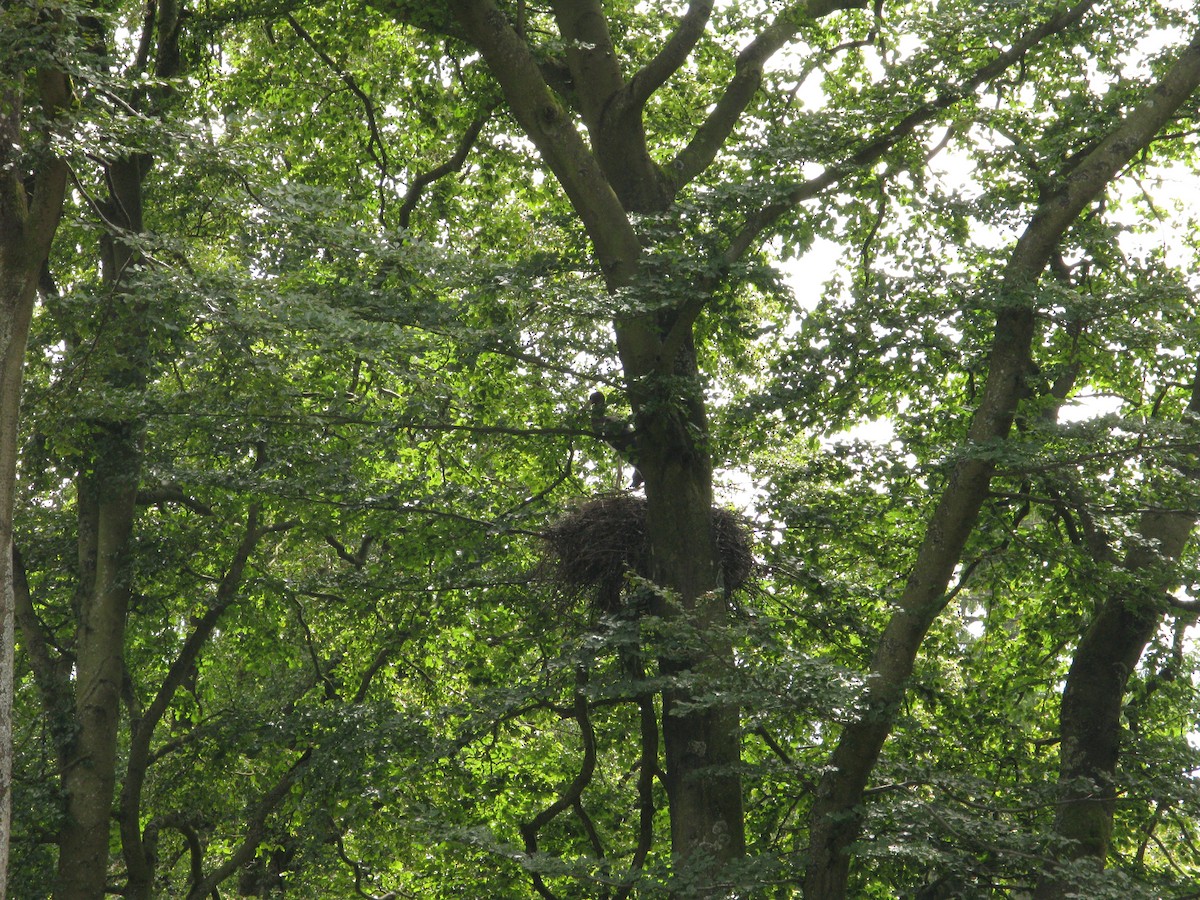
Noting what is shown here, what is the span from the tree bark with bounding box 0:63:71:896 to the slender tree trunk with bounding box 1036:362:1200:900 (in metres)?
5.73

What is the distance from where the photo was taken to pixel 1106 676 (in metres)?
8.80

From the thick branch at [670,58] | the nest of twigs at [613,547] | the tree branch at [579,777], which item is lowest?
the tree branch at [579,777]

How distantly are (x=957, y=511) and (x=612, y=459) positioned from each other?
5078mm

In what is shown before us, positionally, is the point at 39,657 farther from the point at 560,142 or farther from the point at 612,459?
the point at 560,142

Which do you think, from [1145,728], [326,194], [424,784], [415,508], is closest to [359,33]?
[326,194]

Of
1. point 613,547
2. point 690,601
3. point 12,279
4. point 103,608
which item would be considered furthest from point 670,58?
point 103,608

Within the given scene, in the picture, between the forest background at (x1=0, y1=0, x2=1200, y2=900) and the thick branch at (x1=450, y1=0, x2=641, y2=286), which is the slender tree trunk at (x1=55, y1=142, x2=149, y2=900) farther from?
the thick branch at (x1=450, y1=0, x2=641, y2=286)

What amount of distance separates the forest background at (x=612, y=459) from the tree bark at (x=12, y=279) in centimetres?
3

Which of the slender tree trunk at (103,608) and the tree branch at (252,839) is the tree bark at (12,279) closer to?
the slender tree trunk at (103,608)

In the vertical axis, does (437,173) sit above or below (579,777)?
above

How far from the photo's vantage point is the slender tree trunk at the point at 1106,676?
25.8ft

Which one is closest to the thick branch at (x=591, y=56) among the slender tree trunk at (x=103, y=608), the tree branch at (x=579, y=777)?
the slender tree trunk at (x=103, y=608)

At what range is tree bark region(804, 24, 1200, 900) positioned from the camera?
23.4 feet

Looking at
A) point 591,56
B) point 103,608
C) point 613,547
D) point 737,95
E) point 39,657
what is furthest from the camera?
point 39,657
